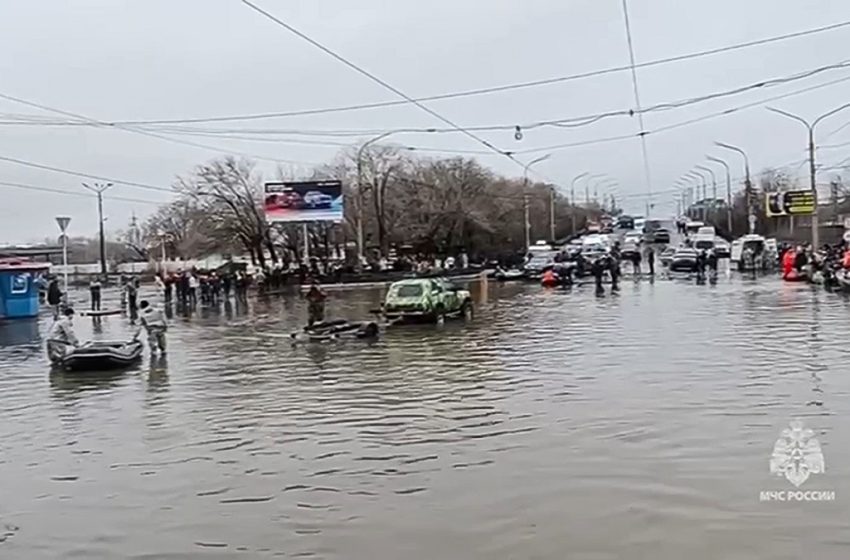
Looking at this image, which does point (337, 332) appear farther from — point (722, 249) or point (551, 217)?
point (551, 217)

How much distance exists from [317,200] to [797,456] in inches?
2444

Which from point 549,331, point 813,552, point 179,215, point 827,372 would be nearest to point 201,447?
point 813,552

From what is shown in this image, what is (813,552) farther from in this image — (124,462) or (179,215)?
(179,215)

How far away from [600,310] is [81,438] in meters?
24.4

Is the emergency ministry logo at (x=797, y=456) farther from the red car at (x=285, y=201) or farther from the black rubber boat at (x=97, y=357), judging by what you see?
the red car at (x=285, y=201)

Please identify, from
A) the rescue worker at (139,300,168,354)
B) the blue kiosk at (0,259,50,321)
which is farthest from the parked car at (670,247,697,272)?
the rescue worker at (139,300,168,354)

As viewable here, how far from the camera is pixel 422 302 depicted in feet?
107

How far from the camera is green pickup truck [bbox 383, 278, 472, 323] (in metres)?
32.4

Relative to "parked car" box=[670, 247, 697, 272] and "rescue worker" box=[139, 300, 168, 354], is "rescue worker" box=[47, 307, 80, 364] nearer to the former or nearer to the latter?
"rescue worker" box=[139, 300, 168, 354]

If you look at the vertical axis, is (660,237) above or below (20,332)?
above

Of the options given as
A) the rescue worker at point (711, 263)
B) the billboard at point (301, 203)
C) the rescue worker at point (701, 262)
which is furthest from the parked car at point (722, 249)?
the billboard at point (301, 203)

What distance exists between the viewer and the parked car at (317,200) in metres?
72.3

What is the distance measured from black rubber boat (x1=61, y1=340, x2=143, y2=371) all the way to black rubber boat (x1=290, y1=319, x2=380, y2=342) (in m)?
6.32

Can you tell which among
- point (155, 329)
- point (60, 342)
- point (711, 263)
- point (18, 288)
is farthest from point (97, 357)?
point (711, 263)
